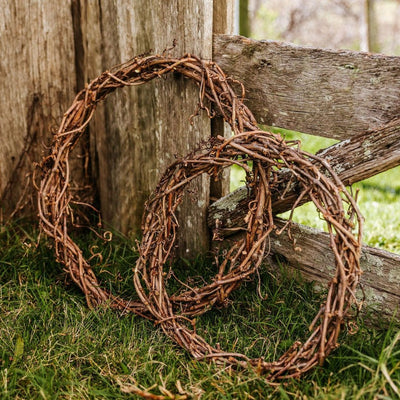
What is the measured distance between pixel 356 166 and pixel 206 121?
823mm

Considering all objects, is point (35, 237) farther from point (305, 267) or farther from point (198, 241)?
point (305, 267)

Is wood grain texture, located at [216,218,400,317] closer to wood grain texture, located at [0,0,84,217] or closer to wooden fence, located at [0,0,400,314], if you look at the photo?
wooden fence, located at [0,0,400,314]

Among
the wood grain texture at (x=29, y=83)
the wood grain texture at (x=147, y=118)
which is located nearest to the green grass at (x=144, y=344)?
the wood grain texture at (x=147, y=118)

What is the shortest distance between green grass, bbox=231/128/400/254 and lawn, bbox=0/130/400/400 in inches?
31.4

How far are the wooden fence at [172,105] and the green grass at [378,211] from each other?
498mm

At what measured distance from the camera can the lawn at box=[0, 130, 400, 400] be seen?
2.03 metres

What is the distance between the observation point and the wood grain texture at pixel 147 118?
2725mm

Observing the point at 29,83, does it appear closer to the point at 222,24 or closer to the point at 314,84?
the point at 222,24

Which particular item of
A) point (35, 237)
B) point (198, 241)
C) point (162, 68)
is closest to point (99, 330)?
point (198, 241)

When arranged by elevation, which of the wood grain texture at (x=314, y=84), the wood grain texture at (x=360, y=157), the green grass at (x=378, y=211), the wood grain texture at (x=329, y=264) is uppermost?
the wood grain texture at (x=314, y=84)

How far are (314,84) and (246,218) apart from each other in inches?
26.9

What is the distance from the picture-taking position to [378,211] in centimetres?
381

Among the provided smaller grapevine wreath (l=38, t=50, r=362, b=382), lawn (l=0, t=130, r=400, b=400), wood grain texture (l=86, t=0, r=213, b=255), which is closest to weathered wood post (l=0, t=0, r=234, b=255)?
wood grain texture (l=86, t=0, r=213, b=255)

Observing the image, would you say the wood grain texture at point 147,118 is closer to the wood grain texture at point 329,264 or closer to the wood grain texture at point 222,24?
the wood grain texture at point 222,24
